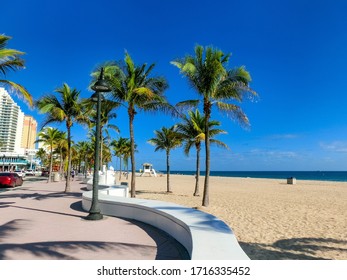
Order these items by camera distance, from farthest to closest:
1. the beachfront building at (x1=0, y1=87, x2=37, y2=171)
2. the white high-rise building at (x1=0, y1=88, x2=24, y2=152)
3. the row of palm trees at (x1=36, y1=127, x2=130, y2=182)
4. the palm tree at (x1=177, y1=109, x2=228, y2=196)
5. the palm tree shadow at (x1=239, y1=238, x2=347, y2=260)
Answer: the white high-rise building at (x1=0, y1=88, x2=24, y2=152)
the beachfront building at (x1=0, y1=87, x2=37, y2=171)
the row of palm trees at (x1=36, y1=127, x2=130, y2=182)
the palm tree at (x1=177, y1=109, x2=228, y2=196)
the palm tree shadow at (x1=239, y1=238, x2=347, y2=260)

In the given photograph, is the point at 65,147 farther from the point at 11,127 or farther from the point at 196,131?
the point at 11,127

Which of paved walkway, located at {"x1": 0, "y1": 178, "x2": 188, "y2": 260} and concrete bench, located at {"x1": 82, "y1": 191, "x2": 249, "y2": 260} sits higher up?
concrete bench, located at {"x1": 82, "y1": 191, "x2": 249, "y2": 260}

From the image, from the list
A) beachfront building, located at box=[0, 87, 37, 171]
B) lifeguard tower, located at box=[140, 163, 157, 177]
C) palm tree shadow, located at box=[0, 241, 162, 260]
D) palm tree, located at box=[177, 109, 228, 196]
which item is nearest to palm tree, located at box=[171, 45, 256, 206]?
palm tree, located at box=[177, 109, 228, 196]

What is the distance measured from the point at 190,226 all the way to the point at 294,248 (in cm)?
373

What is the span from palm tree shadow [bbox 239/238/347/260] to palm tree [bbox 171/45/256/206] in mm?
6524

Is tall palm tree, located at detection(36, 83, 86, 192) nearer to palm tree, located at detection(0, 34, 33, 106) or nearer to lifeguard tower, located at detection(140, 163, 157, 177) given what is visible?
palm tree, located at detection(0, 34, 33, 106)

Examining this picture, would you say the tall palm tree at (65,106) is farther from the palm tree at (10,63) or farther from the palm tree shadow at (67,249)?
the palm tree shadow at (67,249)

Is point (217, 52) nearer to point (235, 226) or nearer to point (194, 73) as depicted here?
point (194, 73)

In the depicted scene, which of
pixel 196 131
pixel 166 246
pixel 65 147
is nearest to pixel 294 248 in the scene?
pixel 166 246

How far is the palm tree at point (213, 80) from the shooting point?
1274 cm

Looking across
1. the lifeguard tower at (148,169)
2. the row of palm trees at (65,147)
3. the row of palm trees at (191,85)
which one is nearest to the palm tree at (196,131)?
the row of palm trees at (191,85)

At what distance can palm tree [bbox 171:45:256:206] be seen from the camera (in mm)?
12742
